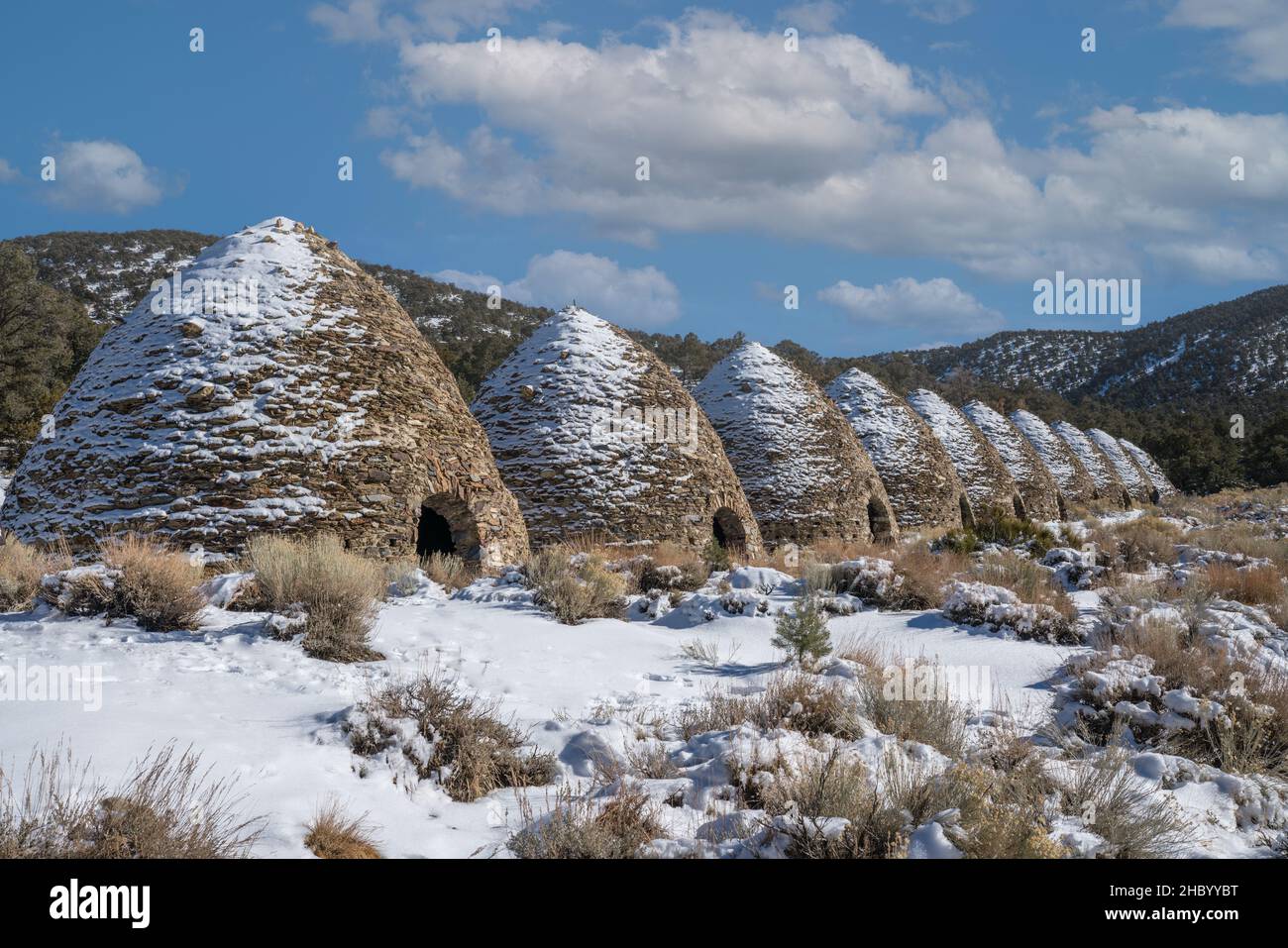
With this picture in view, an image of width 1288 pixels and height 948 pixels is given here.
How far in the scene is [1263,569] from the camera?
33.8 feet

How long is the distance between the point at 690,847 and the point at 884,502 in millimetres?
16997

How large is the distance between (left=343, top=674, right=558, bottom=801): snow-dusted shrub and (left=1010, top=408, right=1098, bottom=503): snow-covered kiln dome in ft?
118

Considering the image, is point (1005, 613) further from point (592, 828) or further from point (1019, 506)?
point (1019, 506)

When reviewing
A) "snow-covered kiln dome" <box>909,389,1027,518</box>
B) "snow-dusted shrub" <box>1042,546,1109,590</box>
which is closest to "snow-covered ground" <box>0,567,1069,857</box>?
"snow-dusted shrub" <box>1042,546,1109,590</box>

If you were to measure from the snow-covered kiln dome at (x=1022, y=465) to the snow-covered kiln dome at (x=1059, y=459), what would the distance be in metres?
5.26

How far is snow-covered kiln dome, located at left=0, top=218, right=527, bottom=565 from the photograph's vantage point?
26.6 ft

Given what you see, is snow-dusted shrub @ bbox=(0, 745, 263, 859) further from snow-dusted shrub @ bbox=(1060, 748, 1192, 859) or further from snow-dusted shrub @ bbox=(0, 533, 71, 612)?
snow-dusted shrub @ bbox=(1060, 748, 1192, 859)

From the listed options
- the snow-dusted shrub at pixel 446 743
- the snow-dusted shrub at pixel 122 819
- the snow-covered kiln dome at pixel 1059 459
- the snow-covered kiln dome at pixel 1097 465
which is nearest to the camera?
the snow-dusted shrub at pixel 122 819

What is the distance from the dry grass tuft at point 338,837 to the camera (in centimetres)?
298

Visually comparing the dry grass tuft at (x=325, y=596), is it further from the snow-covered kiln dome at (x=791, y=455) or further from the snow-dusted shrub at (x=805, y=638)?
the snow-covered kiln dome at (x=791, y=455)

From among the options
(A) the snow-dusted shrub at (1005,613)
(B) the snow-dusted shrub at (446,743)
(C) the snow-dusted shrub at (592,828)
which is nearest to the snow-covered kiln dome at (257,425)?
(B) the snow-dusted shrub at (446,743)

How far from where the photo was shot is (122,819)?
268 cm
